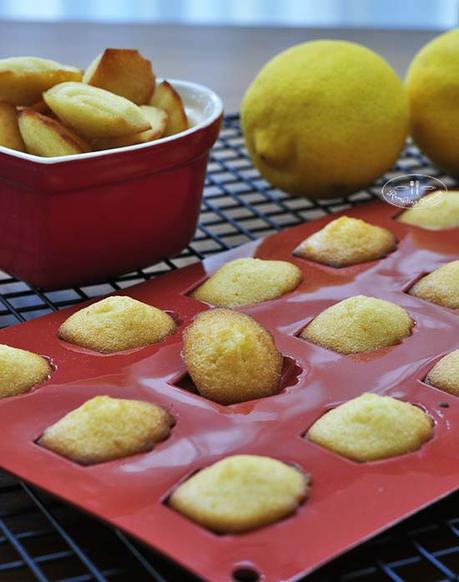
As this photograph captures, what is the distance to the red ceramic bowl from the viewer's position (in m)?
0.83

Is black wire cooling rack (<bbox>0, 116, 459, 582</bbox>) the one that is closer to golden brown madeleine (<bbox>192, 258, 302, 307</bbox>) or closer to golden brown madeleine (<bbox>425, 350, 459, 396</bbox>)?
golden brown madeleine (<bbox>425, 350, 459, 396</bbox>)

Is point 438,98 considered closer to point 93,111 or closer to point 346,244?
point 346,244

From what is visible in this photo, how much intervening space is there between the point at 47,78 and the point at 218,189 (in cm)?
32

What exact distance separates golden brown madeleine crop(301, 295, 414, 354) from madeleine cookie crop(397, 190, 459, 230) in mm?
211

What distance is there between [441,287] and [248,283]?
0.15 m

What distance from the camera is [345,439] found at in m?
0.64

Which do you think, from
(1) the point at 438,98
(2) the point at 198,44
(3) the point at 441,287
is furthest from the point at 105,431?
(2) the point at 198,44

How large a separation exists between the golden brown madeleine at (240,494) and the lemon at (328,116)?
1.57ft

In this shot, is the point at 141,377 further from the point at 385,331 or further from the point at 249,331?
the point at 385,331

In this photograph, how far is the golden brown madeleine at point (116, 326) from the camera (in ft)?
2.51

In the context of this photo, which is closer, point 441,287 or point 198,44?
point 441,287

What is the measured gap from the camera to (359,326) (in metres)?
0.77

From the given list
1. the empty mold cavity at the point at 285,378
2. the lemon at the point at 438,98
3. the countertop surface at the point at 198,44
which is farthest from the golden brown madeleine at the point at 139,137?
the countertop surface at the point at 198,44

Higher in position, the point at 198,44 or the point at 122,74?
the point at 122,74
